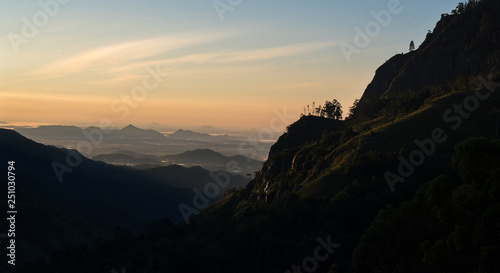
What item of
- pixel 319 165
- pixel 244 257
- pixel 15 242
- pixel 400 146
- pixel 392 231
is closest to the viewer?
pixel 392 231

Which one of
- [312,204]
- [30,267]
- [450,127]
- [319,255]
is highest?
[450,127]

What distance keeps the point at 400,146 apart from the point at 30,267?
125069 mm

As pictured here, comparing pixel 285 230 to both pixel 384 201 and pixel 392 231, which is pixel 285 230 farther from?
pixel 392 231

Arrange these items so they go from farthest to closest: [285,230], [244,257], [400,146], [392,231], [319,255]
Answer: [400,146]
[285,230]
[244,257]
[319,255]
[392,231]

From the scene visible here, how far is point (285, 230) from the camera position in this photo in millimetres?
113875

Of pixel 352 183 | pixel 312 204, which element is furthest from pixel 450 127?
pixel 312 204

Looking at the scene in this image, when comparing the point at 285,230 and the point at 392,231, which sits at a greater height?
the point at 392,231

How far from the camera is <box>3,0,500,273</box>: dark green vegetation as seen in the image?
3519 cm

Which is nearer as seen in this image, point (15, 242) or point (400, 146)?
point (400, 146)

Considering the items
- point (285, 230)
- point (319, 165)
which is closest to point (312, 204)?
point (285, 230)

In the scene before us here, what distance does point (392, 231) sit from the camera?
44438 millimetres

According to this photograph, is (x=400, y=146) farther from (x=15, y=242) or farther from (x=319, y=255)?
(x=15, y=242)

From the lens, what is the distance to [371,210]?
106438 mm

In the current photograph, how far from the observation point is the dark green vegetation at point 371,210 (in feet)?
115
